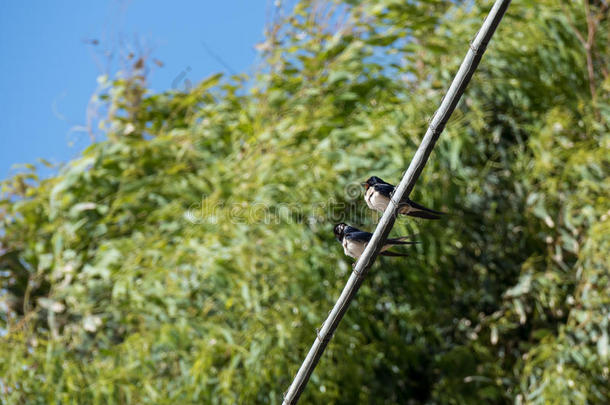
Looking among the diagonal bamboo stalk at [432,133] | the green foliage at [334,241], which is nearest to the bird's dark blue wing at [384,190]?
the diagonal bamboo stalk at [432,133]

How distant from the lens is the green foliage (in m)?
1.92

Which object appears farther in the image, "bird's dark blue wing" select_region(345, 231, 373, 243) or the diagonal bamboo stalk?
"bird's dark blue wing" select_region(345, 231, 373, 243)

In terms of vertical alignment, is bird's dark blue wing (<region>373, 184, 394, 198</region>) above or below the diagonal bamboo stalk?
below

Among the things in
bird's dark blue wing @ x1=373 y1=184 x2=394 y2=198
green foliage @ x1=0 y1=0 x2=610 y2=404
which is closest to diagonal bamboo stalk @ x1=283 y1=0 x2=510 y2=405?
bird's dark blue wing @ x1=373 y1=184 x2=394 y2=198

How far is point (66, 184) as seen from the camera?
→ 8.00ft

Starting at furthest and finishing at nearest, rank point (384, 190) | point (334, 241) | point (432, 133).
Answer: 1. point (334, 241)
2. point (384, 190)
3. point (432, 133)

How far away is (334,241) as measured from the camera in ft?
6.58

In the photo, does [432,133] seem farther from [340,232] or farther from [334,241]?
[334,241]

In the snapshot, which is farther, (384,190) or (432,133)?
(384,190)

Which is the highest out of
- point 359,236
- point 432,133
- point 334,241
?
point 432,133

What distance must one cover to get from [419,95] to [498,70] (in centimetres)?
25

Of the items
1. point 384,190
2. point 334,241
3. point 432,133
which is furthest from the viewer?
point 334,241

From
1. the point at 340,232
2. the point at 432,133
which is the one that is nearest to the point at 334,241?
the point at 340,232

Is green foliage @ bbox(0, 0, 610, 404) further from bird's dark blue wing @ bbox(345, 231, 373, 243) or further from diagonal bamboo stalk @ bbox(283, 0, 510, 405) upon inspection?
diagonal bamboo stalk @ bbox(283, 0, 510, 405)
